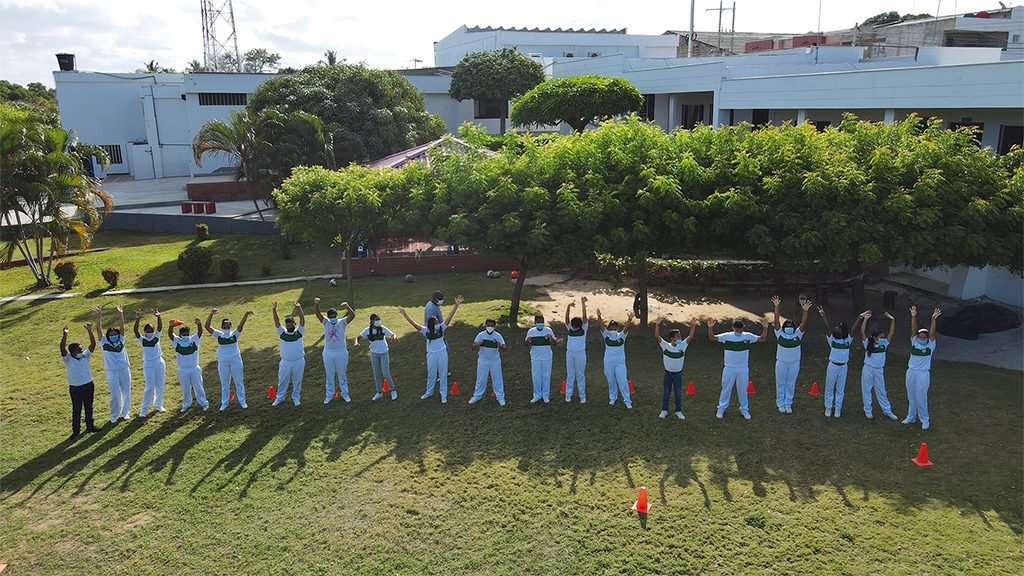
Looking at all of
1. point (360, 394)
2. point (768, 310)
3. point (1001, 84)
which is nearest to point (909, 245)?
point (768, 310)

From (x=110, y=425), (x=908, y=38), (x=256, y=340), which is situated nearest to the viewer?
(x=110, y=425)

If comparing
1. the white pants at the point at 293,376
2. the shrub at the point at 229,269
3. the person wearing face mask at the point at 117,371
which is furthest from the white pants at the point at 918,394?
the shrub at the point at 229,269

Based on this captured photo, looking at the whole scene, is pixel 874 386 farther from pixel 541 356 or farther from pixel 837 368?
pixel 541 356

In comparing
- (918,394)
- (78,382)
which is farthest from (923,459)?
(78,382)

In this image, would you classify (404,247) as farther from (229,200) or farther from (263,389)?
(229,200)

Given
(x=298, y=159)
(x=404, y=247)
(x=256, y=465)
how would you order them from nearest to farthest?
(x=256, y=465) < (x=404, y=247) < (x=298, y=159)

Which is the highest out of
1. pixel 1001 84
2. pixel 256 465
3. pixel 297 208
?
pixel 1001 84

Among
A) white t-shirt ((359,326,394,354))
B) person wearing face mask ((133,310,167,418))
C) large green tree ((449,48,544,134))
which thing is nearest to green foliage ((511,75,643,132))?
large green tree ((449,48,544,134))
